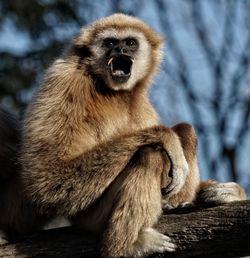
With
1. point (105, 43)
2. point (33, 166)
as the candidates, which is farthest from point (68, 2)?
point (33, 166)

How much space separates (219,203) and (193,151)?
0.74 m

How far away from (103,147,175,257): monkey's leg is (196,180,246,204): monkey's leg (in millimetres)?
785

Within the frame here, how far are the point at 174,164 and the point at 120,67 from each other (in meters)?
1.79

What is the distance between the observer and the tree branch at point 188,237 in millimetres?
8383

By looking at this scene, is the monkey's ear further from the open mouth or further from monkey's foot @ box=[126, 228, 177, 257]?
monkey's foot @ box=[126, 228, 177, 257]

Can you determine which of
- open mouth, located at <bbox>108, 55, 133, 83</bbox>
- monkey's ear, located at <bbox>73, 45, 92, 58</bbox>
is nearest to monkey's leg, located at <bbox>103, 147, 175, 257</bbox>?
open mouth, located at <bbox>108, 55, 133, 83</bbox>

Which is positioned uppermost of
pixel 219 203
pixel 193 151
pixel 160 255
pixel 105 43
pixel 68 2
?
pixel 68 2

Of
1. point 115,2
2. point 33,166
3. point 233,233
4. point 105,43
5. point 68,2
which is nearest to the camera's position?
point 233,233

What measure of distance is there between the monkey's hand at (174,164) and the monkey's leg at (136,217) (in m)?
0.30

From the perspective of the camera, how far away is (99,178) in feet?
28.8

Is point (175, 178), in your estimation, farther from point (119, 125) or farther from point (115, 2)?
point (115, 2)

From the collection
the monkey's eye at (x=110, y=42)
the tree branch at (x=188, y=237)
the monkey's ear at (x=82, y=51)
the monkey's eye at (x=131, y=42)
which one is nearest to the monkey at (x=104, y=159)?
the monkey's ear at (x=82, y=51)

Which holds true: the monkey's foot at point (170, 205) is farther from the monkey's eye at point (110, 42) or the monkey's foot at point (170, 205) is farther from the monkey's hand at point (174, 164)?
the monkey's eye at point (110, 42)

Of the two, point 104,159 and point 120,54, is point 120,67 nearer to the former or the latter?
point 120,54
